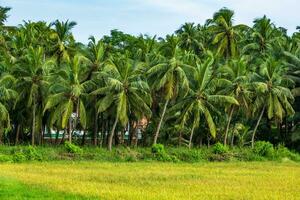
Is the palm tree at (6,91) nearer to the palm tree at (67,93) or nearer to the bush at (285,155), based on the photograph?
the palm tree at (67,93)

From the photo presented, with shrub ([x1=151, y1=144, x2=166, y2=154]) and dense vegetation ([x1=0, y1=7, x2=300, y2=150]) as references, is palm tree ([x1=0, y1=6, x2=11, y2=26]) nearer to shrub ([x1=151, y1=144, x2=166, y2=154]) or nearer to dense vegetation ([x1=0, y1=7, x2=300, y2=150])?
dense vegetation ([x1=0, y1=7, x2=300, y2=150])

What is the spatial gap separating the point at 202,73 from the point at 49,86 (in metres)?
11.4

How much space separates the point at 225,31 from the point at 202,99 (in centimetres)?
1024

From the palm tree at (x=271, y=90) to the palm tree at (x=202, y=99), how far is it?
306 cm

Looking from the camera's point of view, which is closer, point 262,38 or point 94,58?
point 94,58

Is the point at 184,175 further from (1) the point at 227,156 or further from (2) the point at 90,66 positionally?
(2) the point at 90,66

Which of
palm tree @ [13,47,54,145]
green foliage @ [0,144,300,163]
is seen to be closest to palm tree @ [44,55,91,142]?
palm tree @ [13,47,54,145]

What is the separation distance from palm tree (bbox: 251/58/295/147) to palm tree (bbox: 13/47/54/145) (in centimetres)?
1619

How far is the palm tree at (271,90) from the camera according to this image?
43312 mm

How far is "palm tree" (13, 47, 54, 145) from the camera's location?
133 feet

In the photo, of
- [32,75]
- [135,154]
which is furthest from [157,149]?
[32,75]

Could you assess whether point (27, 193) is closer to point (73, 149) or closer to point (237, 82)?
point (73, 149)

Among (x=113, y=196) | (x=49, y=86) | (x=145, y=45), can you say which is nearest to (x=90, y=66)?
(x=49, y=86)

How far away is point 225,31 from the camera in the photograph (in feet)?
164
